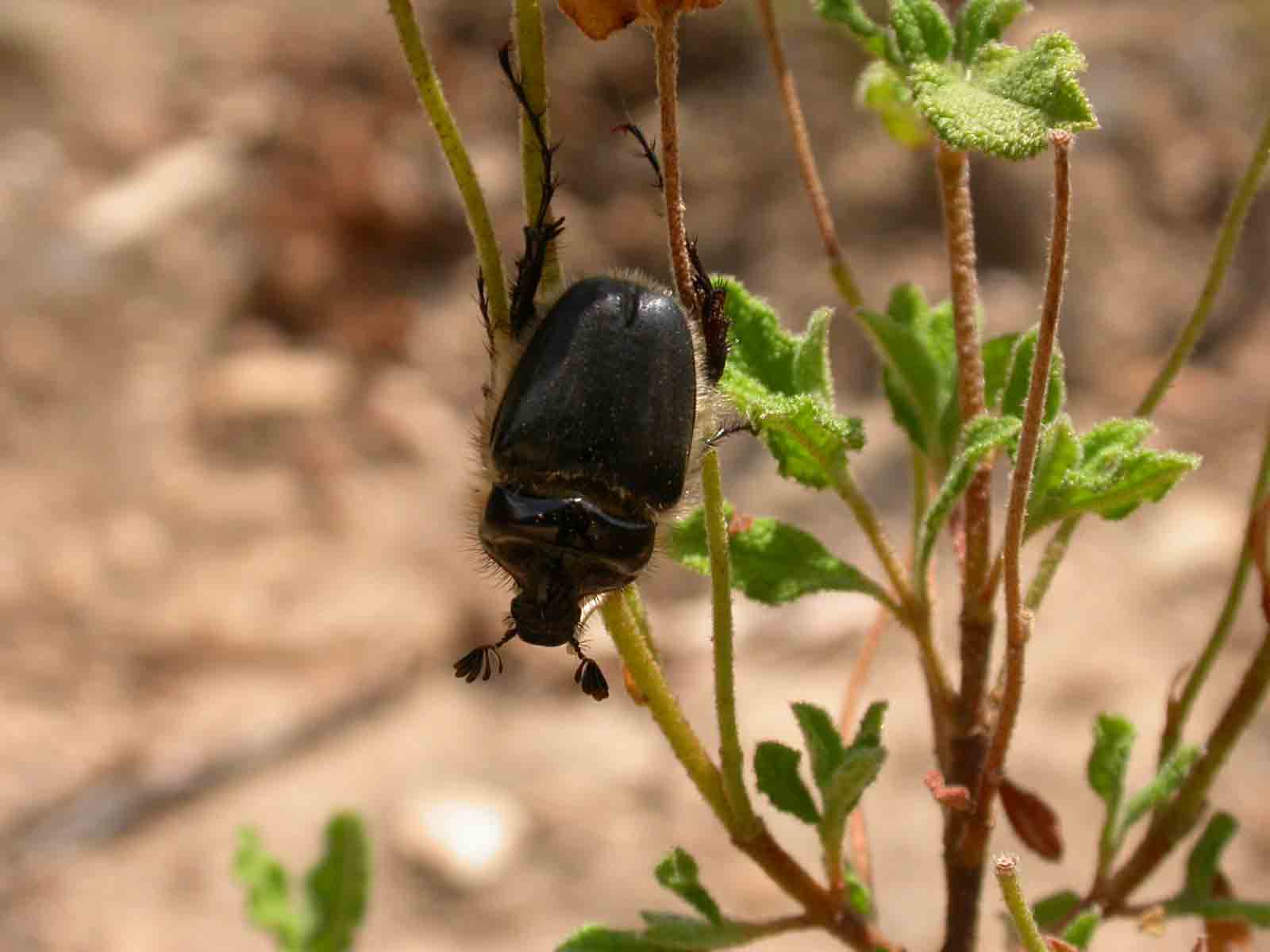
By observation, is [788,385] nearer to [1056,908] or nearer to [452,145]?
[452,145]

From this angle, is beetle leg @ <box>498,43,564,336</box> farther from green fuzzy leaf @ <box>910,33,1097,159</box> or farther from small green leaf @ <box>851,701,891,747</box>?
small green leaf @ <box>851,701,891,747</box>

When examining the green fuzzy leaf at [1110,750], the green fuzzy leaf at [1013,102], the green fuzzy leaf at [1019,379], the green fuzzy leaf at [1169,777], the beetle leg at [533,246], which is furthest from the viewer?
the green fuzzy leaf at [1110,750]

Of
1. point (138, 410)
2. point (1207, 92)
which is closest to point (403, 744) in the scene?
point (138, 410)

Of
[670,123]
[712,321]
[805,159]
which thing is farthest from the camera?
[805,159]

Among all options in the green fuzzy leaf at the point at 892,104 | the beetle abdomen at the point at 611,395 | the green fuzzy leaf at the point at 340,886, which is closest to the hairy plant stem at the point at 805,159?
the green fuzzy leaf at the point at 892,104

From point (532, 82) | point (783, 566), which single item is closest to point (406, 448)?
point (783, 566)

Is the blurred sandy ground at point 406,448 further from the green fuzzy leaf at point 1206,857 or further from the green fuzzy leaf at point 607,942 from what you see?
the green fuzzy leaf at point 607,942
